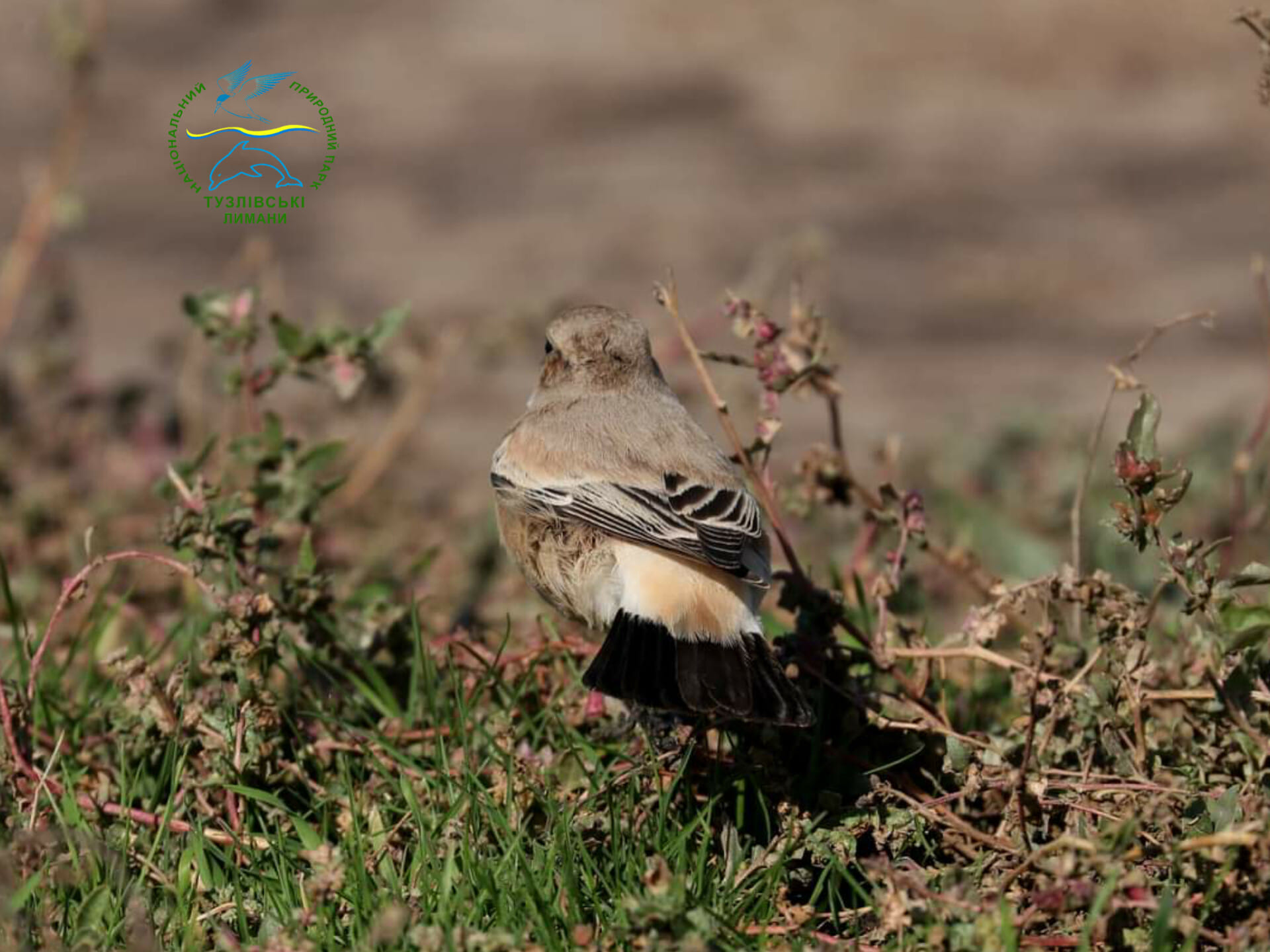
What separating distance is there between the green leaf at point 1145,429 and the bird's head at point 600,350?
155 centimetres

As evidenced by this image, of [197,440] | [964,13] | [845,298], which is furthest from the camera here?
[964,13]

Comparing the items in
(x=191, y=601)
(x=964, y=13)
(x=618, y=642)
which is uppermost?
(x=964, y=13)

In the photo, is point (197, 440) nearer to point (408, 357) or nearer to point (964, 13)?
point (408, 357)

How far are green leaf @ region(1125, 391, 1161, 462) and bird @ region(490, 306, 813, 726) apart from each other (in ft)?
2.95

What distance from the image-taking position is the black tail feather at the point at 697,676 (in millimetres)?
3592

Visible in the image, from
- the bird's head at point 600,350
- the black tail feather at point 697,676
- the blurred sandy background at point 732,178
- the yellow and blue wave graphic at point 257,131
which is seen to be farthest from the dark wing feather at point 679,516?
the yellow and blue wave graphic at point 257,131

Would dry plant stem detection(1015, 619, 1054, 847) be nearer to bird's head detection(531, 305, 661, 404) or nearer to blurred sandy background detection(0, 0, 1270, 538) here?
bird's head detection(531, 305, 661, 404)

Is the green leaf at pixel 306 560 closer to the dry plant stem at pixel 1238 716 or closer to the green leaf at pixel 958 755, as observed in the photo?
the green leaf at pixel 958 755

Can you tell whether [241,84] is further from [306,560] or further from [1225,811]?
[1225,811]

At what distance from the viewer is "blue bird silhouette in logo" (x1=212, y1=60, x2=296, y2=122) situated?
33.7 feet

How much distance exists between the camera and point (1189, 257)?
10.2 meters

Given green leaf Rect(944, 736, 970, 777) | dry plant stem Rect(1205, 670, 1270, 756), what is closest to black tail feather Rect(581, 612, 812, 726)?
green leaf Rect(944, 736, 970, 777)

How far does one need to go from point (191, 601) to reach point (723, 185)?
6.51 metres

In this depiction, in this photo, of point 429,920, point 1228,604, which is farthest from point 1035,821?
point 429,920
